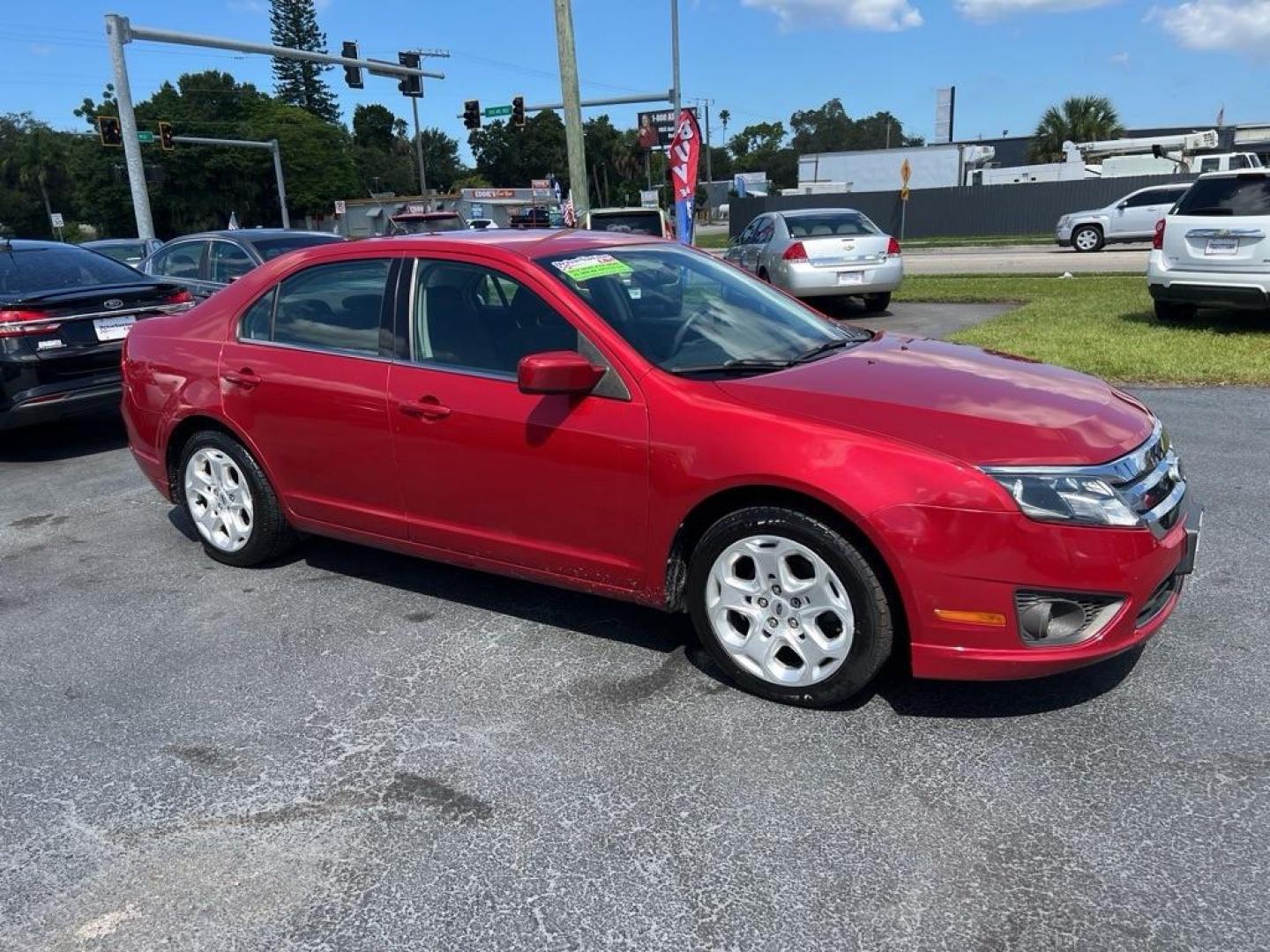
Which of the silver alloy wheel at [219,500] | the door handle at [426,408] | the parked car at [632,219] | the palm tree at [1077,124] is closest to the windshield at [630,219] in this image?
the parked car at [632,219]

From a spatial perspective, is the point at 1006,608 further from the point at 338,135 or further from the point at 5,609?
the point at 338,135

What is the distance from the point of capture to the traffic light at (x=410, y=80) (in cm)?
2705

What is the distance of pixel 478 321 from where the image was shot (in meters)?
4.14

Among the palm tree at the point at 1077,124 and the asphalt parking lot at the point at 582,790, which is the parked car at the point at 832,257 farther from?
the palm tree at the point at 1077,124

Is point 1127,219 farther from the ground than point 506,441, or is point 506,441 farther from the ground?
point 1127,219

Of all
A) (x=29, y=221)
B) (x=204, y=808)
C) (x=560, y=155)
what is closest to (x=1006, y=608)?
(x=204, y=808)

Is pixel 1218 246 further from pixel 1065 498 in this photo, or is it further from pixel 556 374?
pixel 556 374

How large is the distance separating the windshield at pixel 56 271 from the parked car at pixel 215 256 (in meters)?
1.54

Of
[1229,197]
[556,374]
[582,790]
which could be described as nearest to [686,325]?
[556,374]

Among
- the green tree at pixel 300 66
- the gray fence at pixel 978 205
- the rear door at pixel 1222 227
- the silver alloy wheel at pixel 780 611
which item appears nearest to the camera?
the silver alloy wheel at pixel 780 611

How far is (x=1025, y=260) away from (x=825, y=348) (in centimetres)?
2233

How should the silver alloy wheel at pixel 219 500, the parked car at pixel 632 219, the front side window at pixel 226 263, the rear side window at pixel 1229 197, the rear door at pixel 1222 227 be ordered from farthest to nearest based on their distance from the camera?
the parked car at pixel 632 219
the front side window at pixel 226 263
the rear side window at pixel 1229 197
the rear door at pixel 1222 227
the silver alloy wheel at pixel 219 500

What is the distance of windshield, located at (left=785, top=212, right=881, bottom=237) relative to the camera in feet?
45.9

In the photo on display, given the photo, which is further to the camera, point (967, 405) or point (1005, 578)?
point (967, 405)
